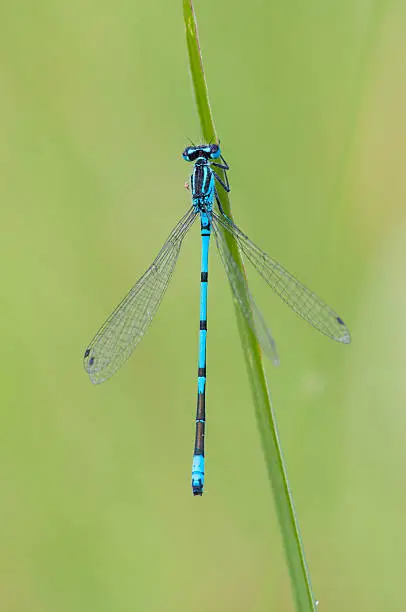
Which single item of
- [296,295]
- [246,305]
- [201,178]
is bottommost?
[246,305]

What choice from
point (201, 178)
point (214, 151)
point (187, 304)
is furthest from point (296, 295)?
point (187, 304)

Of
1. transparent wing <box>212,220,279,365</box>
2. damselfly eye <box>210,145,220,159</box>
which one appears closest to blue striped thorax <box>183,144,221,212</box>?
damselfly eye <box>210,145,220,159</box>

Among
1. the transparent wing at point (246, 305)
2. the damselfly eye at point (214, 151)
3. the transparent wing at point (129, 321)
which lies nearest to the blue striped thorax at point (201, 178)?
the transparent wing at point (129, 321)

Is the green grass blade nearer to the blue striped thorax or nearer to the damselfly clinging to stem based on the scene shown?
the damselfly clinging to stem

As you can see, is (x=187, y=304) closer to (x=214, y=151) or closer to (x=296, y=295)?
(x=296, y=295)

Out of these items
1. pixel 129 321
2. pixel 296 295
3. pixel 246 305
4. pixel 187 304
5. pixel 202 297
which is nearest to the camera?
pixel 246 305

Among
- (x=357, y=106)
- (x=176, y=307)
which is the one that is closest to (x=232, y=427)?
(x=176, y=307)
